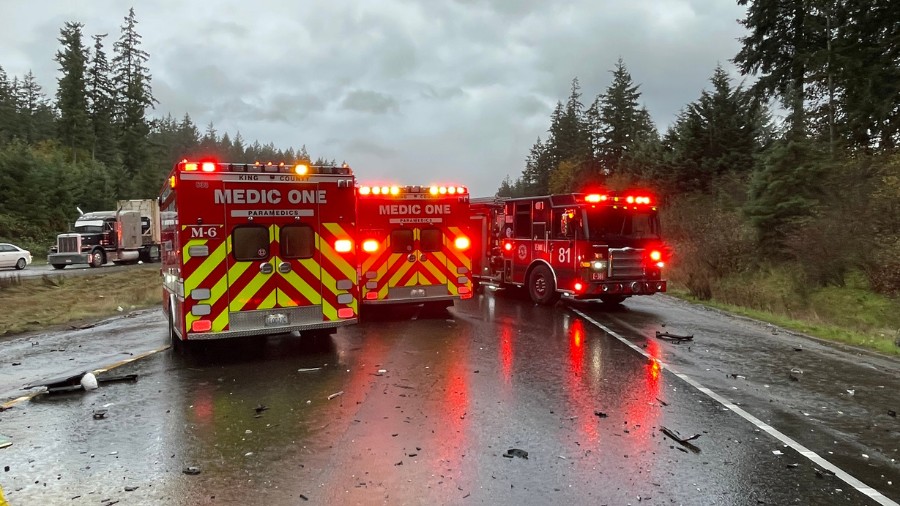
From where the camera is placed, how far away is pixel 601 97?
76312 mm

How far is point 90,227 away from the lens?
34.2 m

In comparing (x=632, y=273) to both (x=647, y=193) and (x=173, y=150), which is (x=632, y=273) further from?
(x=173, y=150)

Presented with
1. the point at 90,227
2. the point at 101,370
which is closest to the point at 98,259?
the point at 90,227

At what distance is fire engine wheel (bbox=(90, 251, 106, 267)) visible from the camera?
33250 mm

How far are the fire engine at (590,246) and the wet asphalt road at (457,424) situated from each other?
4.02 metres

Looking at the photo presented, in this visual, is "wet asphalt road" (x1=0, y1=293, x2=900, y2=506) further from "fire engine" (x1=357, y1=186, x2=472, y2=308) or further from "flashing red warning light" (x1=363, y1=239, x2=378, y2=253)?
"flashing red warning light" (x1=363, y1=239, x2=378, y2=253)

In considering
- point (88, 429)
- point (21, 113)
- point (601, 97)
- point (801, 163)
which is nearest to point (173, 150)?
point (21, 113)

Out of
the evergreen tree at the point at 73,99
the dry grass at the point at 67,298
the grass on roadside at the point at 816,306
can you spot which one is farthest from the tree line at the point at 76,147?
the grass on roadside at the point at 816,306

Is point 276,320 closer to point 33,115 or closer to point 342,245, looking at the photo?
point 342,245

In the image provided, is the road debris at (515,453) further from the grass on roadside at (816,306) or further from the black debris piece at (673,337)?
the grass on roadside at (816,306)

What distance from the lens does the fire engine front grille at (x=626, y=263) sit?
14.5 meters

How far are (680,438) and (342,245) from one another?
5841 millimetres

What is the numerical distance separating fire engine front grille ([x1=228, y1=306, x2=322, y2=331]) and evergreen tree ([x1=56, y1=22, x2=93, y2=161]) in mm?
72251

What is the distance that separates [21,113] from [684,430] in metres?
105
